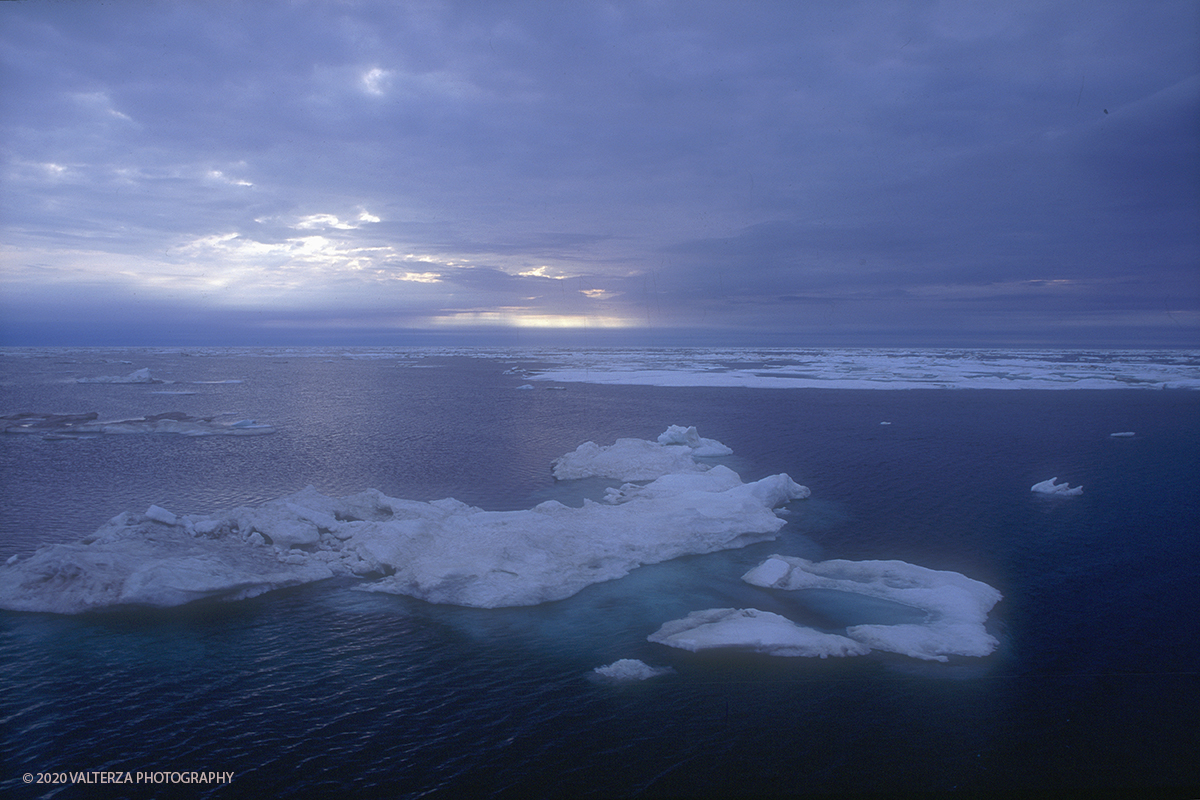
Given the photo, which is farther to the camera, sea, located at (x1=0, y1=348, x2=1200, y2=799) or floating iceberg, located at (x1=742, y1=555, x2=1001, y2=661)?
floating iceberg, located at (x1=742, y1=555, x2=1001, y2=661)

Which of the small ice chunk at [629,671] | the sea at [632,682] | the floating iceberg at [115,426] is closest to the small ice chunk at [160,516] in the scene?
the sea at [632,682]

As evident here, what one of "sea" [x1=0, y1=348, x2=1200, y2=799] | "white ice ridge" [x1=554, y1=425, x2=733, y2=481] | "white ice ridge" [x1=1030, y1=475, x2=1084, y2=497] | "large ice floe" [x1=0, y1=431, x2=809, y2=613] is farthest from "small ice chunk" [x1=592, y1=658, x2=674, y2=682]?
"white ice ridge" [x1=1030, y1=475, x2=1084, y2=497]

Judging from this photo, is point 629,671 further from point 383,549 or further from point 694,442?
point 694,442

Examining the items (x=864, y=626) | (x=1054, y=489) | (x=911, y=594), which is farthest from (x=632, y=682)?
(x=1054, y=489)

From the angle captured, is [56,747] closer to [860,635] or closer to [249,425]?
[860,635]

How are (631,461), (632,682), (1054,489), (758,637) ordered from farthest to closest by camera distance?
1. (631,461)
2. (1054,489)
3. (758,637)
4. (632,682)

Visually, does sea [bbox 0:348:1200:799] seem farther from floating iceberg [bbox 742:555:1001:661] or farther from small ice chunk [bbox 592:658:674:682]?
floating iceberg [bbox 742:555:1001:661]
